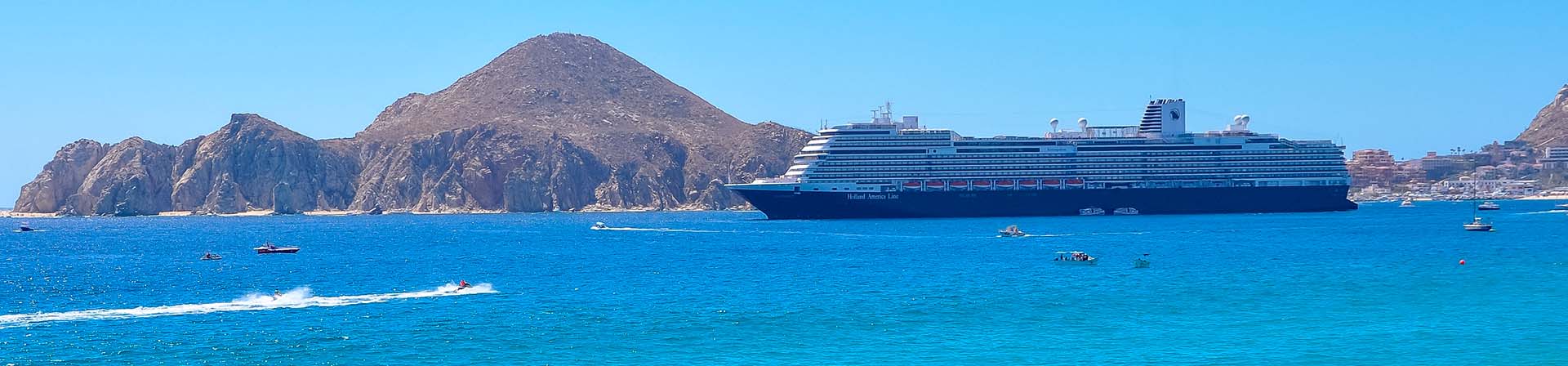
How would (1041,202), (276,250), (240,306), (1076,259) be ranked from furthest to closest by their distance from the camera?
(1041,202) < (276,250) < (1076,259) < (240,306)

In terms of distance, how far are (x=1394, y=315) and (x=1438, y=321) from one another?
1.86 meters

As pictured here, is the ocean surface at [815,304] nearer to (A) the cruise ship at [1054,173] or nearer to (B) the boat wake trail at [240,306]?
(B) the boat wake trail at [240,306]

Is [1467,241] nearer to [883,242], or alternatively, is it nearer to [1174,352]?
[883,242]

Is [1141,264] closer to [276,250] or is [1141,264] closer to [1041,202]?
[276,250]

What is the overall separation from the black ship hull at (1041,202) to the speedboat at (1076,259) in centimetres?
6569

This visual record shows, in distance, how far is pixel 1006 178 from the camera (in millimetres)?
145750

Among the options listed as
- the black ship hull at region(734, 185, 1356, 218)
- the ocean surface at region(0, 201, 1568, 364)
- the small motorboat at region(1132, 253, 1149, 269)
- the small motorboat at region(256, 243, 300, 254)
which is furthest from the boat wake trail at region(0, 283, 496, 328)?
the black ship hull at region(734, 185, 1356, 218)

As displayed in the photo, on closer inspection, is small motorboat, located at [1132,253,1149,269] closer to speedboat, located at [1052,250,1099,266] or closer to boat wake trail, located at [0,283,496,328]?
speedboat, located at [1052,250,1099,266]

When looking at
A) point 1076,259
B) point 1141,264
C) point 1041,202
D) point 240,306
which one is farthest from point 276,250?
point 1041,202

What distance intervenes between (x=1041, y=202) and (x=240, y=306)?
339ft

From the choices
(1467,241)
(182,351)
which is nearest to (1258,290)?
(182,351)

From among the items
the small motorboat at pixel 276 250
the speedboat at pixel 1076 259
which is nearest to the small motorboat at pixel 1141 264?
the speedboat at pixel 1076 259

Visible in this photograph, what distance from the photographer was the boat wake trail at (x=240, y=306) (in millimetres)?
49094

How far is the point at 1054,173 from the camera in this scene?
14712cm
